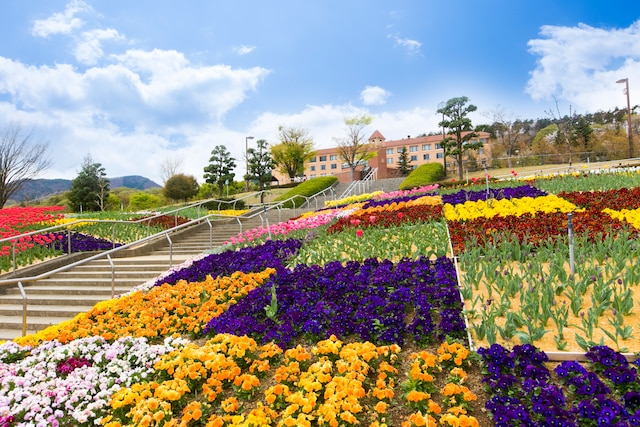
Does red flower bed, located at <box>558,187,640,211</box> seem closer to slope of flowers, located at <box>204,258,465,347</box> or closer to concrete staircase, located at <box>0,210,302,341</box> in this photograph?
slope of flowers, located at <box>204,258,465,347</box>

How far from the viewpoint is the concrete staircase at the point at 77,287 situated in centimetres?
762

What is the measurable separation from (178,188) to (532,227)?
3805cm

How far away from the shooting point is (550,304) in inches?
150

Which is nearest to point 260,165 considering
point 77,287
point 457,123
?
point 457,123

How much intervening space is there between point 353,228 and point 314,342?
482cm

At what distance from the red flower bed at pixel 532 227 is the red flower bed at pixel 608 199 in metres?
1.29

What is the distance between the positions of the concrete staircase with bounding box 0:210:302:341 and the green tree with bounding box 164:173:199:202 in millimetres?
29427

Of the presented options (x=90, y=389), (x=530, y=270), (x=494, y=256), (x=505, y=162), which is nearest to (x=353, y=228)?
(x=494, y=256)

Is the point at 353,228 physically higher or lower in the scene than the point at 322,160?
lower

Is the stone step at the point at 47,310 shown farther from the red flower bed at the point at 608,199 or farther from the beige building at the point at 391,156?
the beige building at the point at 391,156

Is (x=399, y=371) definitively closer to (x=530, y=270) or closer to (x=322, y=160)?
(x=530, y=270)

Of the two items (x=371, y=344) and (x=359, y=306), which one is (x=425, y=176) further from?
(x=371, y=344)

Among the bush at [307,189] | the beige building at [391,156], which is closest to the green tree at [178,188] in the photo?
the beige building at [391,156]

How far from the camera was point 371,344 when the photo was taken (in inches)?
139
